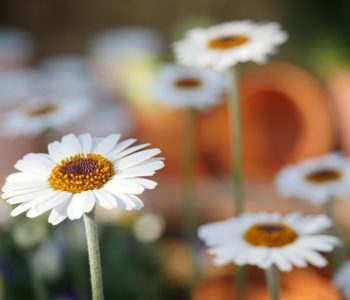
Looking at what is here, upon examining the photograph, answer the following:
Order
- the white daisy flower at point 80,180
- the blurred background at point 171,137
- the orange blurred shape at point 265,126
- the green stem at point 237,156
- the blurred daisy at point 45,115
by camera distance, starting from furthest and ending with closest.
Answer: the orange blurred shape at point 265,126, the blurred background at point 171,137, the blurred daisy at point 45,115, the green stem at point 237,156, the white daisy flower at point 80,180

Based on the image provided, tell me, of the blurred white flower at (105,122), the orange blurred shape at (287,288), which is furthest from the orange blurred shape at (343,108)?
the orange blurred shape at (287,288)

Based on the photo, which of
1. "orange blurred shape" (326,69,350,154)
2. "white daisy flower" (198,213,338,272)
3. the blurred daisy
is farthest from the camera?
"orange blurred shape" (326,69,350,154)

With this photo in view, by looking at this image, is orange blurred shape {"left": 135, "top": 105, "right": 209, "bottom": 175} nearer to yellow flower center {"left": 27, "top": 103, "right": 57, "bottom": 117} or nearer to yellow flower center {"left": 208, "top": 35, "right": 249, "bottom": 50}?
yellow flower center {"left": 27, "top": 103, "right": 57, "bottom": 117}

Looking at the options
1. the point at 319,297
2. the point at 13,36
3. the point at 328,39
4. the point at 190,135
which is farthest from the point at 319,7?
the point at 319,297

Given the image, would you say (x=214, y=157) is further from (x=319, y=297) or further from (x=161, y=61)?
(x=319, y=297)

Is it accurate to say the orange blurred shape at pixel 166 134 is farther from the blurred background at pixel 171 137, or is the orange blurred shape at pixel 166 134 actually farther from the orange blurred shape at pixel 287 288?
the orange blurred shape at pixel 287 288

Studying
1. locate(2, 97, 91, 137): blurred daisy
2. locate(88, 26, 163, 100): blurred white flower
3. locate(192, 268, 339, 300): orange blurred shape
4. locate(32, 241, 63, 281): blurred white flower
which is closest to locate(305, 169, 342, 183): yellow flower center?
locate(192, 268, 339, 300): orange blurred shape

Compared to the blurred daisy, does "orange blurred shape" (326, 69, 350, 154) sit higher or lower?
higher
